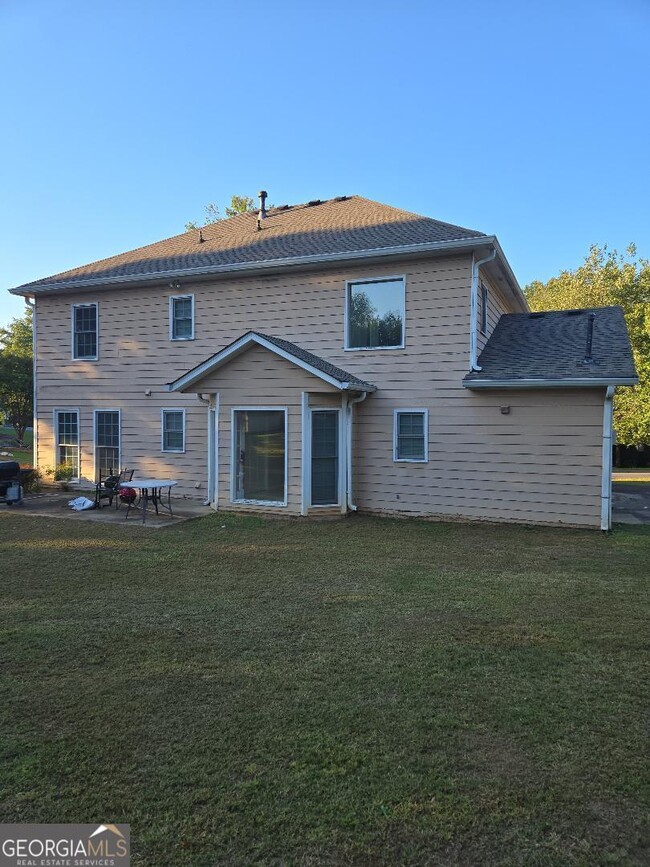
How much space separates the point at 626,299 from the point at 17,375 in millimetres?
35730

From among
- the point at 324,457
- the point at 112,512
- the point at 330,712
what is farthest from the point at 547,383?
the point at 112,512

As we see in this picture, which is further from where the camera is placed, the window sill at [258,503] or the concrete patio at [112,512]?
the window sill at [258,503]

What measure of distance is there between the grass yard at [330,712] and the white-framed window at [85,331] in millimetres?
8749

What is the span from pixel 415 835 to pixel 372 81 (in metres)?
15.5

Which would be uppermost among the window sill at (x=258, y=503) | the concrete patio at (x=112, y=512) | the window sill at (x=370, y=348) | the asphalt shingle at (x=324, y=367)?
the window sill at (x=370, y=348)

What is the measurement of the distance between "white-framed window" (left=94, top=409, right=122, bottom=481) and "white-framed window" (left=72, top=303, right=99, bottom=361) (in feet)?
5.11

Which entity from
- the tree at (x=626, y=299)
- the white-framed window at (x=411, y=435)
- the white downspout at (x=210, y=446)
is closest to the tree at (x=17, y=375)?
the white downspout at (x=210, y=446)

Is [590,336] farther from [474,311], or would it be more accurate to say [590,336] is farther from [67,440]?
[67,440]

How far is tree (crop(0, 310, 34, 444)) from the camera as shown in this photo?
32.5m

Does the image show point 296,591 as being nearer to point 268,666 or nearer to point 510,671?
point 268,666

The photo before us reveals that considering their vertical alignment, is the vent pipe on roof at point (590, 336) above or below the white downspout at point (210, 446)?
above

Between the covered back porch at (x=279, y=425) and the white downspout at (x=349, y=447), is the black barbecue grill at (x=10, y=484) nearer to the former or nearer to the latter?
the covered back porch at (x=279, y=425)

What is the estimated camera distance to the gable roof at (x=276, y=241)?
11.2 m

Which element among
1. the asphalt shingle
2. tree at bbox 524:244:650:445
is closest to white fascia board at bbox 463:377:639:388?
the asphalt shingle
